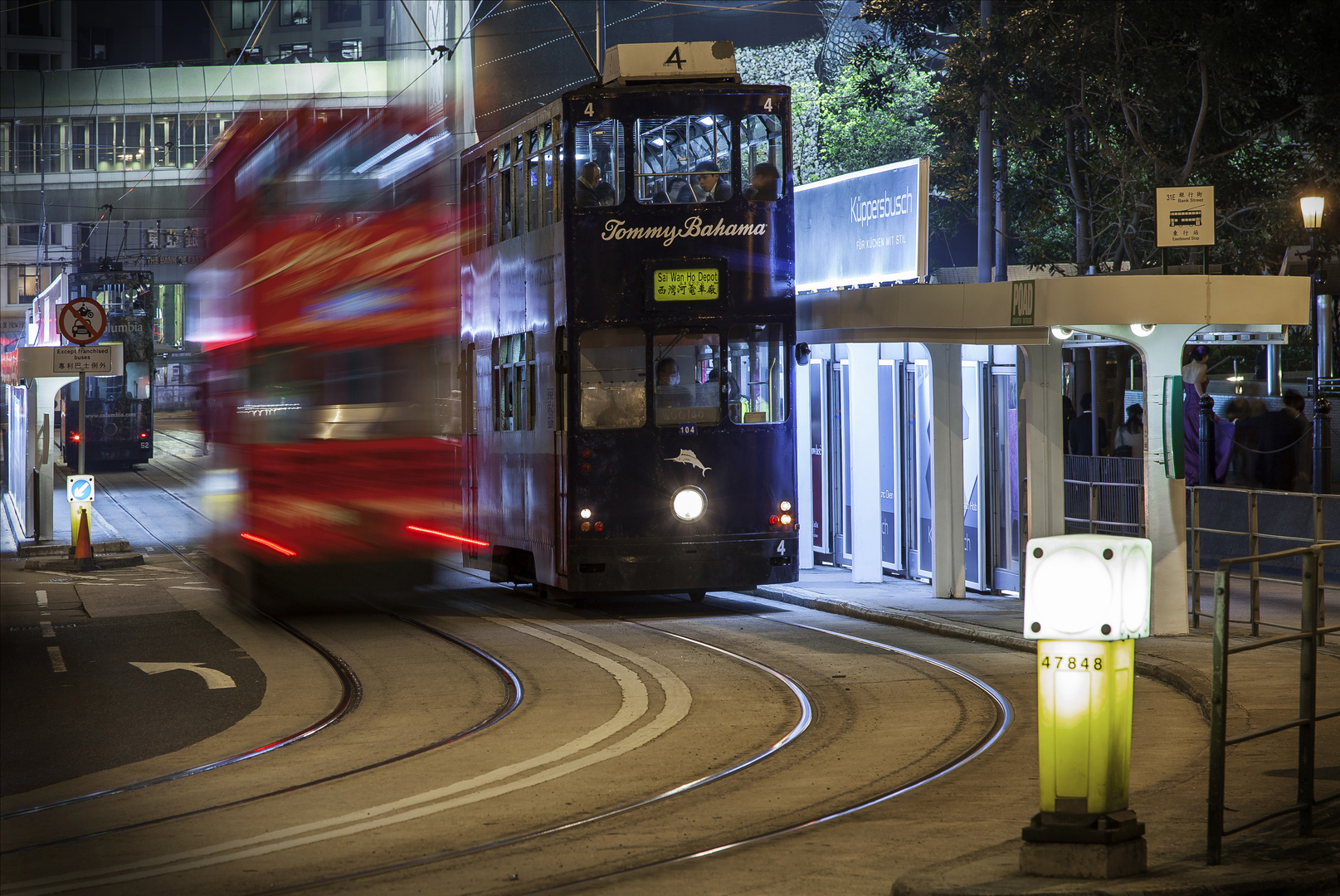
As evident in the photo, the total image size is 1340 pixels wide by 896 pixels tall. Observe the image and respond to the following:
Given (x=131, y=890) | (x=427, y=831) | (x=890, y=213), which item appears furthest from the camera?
(x=890, y=213)

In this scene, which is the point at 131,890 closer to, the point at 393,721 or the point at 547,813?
the point at 547,813

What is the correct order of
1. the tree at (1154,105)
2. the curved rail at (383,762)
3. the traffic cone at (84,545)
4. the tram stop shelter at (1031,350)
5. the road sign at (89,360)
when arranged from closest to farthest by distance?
1. the curved rail at (383,762)
2. the tram stop shelter at (1031,350)
3. the road sign at (89,360)
4. the traffic cone at (84,545)
5. the tree at (1154,105)

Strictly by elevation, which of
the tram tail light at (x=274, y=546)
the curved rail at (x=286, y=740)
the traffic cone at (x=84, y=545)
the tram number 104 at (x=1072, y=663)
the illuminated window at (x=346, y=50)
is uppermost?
the illuminated window at (x=346, y=50)

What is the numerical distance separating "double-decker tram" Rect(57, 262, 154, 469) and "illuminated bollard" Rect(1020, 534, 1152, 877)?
116 feet

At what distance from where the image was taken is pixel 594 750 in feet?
30.0

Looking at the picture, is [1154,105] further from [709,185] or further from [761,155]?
[709,185]

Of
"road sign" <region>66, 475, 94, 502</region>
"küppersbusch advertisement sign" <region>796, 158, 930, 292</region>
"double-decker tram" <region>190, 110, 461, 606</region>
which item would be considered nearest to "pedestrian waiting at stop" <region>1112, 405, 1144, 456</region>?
"küppersbusch advertisement sign" <region>796, 158, 930, 292</region>

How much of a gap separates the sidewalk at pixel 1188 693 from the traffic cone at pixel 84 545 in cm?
949

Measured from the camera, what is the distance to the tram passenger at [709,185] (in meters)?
15.1

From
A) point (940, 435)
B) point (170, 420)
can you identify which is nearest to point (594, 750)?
point (940, 435)

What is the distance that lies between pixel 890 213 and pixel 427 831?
11.0m

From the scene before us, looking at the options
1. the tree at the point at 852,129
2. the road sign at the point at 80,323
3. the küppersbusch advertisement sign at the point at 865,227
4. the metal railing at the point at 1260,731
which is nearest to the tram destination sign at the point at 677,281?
the küppersbusch advertisement sign at the point at 865,227

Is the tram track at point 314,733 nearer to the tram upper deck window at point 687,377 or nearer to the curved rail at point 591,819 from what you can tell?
the curved rail at point 591,819

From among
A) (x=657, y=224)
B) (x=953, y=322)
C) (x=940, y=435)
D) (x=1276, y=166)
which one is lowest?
(x=940, y=435)
